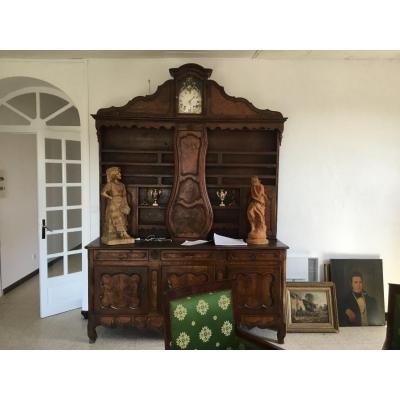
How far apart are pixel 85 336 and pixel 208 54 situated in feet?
11.1

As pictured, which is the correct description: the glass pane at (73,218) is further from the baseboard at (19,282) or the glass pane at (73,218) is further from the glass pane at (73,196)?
the baseboard at (19,282)

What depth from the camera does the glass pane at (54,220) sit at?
3.92m

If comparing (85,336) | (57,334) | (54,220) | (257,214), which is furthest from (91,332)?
(257,214)

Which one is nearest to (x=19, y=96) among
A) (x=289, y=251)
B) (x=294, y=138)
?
(x=294, y=138)

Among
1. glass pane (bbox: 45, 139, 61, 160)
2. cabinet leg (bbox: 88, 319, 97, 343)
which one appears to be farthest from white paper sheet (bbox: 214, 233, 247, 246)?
glass pane (bbox: 45, 139, 61, 160)

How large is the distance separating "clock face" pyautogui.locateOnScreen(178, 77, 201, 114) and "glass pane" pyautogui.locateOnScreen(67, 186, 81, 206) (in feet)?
5.92

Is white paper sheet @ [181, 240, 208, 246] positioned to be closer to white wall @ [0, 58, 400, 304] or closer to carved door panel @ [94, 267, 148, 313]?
carved door panel @ [94, 267, 148, 313]

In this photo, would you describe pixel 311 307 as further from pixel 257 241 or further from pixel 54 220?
pixel 54 220

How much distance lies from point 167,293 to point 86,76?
117 inches

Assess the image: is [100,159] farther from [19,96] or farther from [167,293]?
[167,293]

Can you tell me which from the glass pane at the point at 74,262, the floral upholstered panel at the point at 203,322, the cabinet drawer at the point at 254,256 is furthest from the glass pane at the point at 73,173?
the floral upholstered panel at the point at 203,322

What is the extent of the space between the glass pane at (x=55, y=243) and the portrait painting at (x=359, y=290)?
3333 millimetres

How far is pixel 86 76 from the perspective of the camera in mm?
3691
